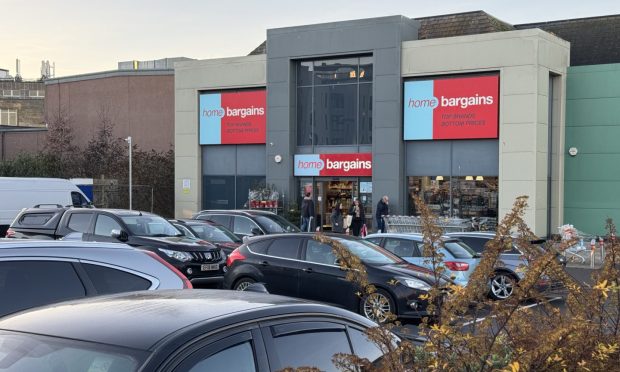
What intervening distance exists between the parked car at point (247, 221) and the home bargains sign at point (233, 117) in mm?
10813

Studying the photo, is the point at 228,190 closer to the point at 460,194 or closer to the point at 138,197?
the point at 138,197

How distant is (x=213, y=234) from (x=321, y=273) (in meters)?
6.33

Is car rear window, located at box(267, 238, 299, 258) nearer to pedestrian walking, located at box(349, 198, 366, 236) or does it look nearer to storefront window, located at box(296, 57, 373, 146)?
pedestrian walking, located at box(349, 198, 366, 236)

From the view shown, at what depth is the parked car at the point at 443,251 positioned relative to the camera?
542 inches

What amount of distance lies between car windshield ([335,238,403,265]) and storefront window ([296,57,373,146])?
600 inches

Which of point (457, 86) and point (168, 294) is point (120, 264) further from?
point (457, 86)

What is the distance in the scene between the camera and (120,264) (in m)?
5.88

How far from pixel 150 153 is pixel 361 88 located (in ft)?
47.9

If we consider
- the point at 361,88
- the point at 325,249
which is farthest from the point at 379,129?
the point at 325,249

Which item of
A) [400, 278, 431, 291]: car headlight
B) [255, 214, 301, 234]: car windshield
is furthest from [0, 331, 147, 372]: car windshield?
[255, 214, 301, 234]: car windshield

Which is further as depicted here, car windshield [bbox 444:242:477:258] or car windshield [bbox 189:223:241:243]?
car windshield [bbox 189:223:241:243]

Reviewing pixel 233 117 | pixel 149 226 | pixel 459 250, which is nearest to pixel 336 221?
pixel 233 117

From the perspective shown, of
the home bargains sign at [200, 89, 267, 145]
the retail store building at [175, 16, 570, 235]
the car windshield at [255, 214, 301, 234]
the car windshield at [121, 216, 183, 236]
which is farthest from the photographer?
the home bargains sign at [200, 89, 267, 145]

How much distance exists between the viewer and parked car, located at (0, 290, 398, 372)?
3.13 metres
